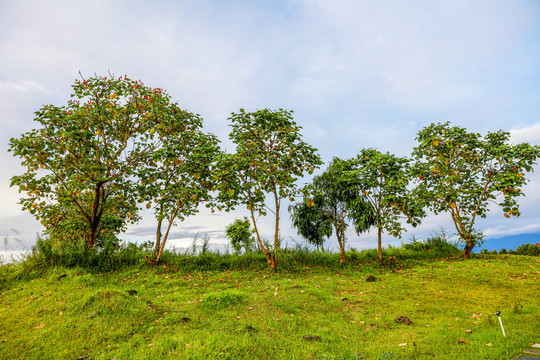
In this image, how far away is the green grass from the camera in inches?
239

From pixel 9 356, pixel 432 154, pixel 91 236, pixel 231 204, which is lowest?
pixel 9 356

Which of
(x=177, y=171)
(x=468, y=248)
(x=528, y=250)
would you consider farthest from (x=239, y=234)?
(x=528, y=250)

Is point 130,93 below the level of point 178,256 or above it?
above

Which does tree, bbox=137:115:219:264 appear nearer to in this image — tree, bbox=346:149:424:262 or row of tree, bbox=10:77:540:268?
row of tree, bbox=10:77:540:268

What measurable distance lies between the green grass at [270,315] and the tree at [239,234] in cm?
474

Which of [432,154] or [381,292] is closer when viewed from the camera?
[381,292]

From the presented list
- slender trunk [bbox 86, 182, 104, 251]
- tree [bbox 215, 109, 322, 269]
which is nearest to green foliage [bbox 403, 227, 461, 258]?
tree [bbox 215, 109, 322, 269]

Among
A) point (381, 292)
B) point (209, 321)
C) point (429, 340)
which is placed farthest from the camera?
point (381, 292)

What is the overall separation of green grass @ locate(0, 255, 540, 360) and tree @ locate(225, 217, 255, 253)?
474 cm

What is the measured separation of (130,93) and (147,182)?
13.9ft

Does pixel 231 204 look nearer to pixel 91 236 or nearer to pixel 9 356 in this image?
pixel 91 236

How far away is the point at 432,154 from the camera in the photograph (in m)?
16.9

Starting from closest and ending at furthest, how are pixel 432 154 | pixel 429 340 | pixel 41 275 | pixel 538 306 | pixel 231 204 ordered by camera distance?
pixel 429 340 → pixel 538 306 → pixel 41 275 → pixel 231 204 → pixel 432 154

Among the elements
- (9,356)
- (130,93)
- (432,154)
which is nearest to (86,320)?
(9,356)
